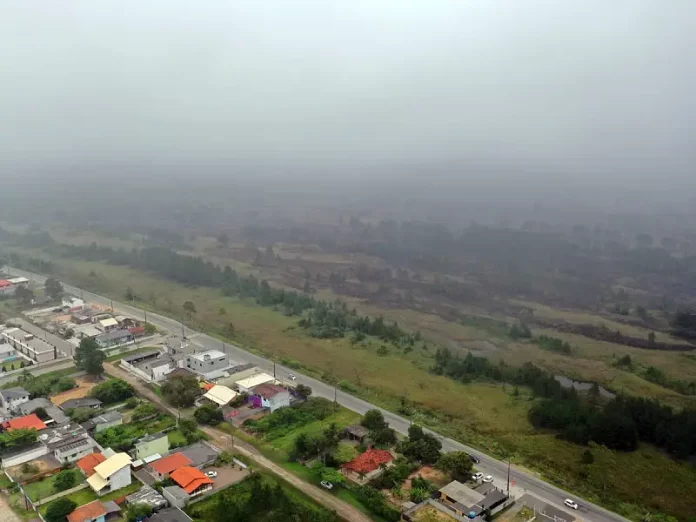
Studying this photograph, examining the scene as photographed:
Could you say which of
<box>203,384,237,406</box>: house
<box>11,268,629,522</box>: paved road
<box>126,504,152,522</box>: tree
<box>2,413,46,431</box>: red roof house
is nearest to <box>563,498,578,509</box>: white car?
<box>11,268,629,522</box>: paved road

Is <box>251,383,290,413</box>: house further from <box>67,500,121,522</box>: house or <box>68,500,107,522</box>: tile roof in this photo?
<box>68,500,107,522</box>: tile roof

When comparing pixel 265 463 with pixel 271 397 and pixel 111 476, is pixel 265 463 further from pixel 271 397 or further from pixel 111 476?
pixel 111 476

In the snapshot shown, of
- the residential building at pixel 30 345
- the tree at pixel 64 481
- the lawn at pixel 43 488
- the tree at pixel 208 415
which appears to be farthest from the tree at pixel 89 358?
the tree at pixel 64 481

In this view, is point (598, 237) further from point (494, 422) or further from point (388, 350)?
point (494, 422)

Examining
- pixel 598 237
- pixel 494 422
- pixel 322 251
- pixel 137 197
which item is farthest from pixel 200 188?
pixel 494 422

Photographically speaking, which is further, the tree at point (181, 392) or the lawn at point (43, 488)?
the tree at point (181, 392)

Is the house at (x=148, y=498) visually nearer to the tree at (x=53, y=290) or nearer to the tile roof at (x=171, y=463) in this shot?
the tile roof at (x=171, y=463)
